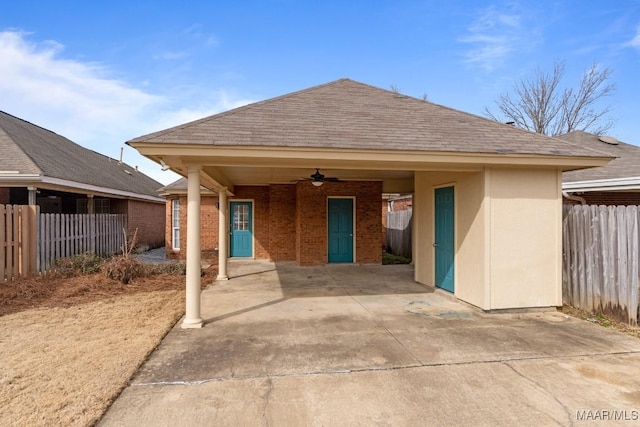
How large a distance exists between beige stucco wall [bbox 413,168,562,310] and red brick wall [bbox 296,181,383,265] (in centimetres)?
619

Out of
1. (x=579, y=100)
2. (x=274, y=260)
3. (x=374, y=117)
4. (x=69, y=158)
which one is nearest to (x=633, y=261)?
(x=374, y=117)

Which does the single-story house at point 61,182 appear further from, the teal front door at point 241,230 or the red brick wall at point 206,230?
the teal front door at point 241,230

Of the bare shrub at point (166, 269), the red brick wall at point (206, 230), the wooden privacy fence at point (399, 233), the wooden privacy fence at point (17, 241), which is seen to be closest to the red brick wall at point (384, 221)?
the wooden privacy fence at point (399, 233)

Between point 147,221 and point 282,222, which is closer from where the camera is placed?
point 282,222

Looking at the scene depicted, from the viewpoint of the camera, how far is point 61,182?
35.7 ft

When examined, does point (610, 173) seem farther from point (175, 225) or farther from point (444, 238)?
point (175, 225)

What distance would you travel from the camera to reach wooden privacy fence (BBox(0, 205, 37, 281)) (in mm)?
8508

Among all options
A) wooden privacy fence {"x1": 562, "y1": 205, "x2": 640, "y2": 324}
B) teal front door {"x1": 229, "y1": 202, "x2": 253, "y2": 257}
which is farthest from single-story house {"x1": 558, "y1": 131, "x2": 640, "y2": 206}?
teal front door {"x1": 229, "y1": 202, "x2": 253, "y2": 257}

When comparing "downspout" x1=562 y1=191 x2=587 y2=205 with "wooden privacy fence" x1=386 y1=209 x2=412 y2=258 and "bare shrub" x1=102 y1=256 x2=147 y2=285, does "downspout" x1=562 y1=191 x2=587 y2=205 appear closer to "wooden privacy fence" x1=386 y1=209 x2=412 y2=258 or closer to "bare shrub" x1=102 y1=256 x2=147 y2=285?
"wooden privacy fence" x1=386 y1=209 x2=412 y2=258

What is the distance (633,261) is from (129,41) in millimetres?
11247

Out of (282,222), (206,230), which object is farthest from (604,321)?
(206,230)

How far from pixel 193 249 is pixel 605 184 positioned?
31.3 ft

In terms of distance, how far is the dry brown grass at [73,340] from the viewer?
3275mm

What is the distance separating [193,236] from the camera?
588cm
